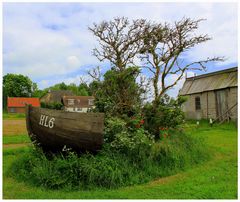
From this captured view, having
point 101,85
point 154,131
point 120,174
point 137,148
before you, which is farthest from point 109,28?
point 120,174

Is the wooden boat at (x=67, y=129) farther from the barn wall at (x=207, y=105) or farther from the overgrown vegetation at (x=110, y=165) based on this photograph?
the barn wall at (x=207, y=105)

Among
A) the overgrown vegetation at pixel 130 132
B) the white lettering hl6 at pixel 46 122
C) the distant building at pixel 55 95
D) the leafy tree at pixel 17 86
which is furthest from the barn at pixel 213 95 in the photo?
the leafy tree at pixel 17 86

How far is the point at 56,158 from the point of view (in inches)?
215

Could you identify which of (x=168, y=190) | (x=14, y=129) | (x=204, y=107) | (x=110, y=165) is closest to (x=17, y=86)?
(x=14, y=129)

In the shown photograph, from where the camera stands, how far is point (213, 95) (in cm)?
2050

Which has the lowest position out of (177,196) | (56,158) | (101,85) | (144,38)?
(177,196)

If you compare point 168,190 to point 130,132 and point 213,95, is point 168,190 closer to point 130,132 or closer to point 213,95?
point 130,132

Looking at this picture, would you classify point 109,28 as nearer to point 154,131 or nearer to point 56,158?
point 154,131

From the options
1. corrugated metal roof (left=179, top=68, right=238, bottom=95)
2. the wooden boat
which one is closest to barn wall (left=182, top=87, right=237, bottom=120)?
corrugated metal roof (left=179, top=68, right=238, bottom=95)

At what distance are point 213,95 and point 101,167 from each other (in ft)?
57.7

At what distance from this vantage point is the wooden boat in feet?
17.8

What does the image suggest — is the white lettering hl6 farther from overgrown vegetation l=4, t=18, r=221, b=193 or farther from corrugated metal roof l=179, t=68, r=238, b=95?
corrugated metal roof l=179, t=68, r=238, b=95

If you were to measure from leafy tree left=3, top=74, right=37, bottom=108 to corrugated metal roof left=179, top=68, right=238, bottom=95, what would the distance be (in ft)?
144

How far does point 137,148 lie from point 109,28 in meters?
4.60
